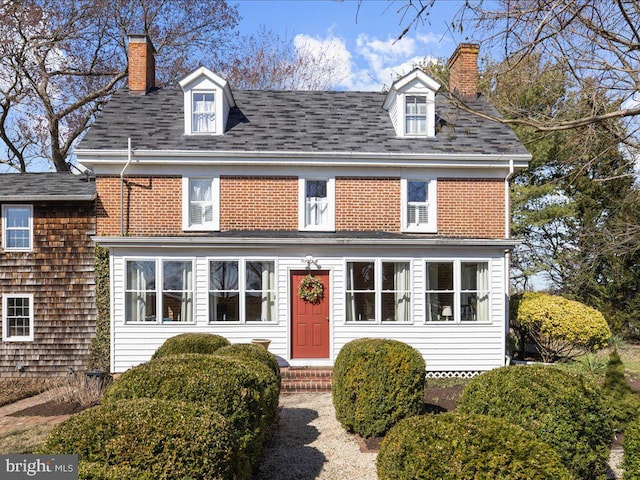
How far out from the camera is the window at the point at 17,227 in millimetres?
14320

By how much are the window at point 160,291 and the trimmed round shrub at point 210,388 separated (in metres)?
7.40

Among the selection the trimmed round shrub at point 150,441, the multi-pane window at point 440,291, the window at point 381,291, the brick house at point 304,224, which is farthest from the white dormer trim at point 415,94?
the trimmed round shrub at point 150,441

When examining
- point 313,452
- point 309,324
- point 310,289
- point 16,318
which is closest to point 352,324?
point 309,324

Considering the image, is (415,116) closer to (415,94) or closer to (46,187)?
(415,94)

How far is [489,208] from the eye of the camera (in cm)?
1463

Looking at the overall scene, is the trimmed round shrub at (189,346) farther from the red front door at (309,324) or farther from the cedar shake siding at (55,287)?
the cedar shake siding at (55,287)

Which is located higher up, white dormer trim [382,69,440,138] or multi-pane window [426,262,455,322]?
white dormer trim [382,69,440,138]

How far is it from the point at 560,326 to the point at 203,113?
11.3m

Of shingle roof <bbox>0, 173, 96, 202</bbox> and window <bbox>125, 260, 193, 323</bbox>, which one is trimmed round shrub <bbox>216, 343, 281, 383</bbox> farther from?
shingle roof <bbox>0, 173, 96, 202</bbox>

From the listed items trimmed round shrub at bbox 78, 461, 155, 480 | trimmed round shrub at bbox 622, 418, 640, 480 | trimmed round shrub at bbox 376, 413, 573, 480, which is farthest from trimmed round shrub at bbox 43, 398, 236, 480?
trimmed round shrub at bbox 622, 418, 640, 480

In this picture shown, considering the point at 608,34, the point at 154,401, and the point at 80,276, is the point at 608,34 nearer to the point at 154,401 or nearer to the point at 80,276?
the point at 154,401

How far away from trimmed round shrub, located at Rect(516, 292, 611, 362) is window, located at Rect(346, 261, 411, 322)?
356 centimetres

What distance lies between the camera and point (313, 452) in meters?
7.39

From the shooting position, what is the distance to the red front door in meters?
13.3
